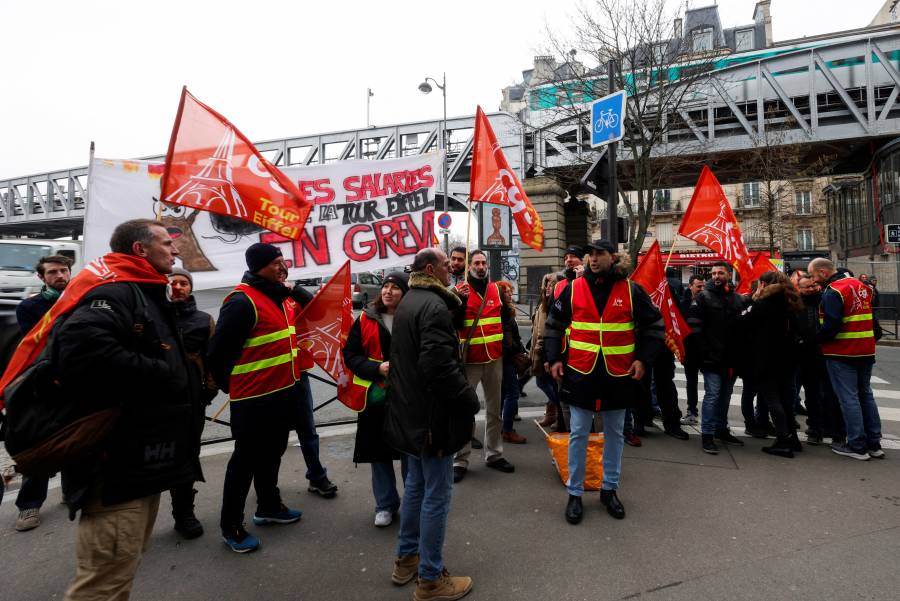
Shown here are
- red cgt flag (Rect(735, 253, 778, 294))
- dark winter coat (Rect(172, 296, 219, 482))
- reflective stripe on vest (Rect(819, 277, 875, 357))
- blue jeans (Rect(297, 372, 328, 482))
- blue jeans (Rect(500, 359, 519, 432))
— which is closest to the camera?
dark winter coat (Rect(172, 296, 219, 482))

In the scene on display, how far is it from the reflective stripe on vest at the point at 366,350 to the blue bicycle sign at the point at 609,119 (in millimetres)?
4620

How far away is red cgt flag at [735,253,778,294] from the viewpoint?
5848 mm

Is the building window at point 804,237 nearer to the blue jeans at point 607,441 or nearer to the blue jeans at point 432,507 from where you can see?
the blue jeans at point 607,441

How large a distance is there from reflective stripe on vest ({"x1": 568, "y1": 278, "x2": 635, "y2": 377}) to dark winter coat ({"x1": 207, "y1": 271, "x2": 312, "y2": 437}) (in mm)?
2026

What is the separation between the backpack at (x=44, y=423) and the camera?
5.65ft

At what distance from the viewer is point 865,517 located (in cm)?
337

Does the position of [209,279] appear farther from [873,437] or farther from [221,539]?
[873,437]

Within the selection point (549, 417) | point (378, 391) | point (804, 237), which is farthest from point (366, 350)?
point (804, 237)

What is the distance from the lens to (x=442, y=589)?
2.49m

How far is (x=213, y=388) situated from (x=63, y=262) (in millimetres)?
1723

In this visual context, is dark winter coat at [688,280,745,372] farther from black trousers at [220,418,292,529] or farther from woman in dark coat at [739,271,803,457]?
black trousers at [220,418,292,529]

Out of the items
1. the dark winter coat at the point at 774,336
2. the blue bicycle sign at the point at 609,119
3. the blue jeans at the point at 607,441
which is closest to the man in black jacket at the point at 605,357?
the blue jeans at the point at 607,441

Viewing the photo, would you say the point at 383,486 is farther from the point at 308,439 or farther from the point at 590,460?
the point at 590,460

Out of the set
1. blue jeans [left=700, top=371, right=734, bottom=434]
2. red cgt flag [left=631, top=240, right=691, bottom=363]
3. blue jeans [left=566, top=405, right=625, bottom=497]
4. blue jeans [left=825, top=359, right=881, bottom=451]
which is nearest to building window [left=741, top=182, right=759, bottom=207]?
blue jeans [left=825, top=359, right=881, bottom=451]
